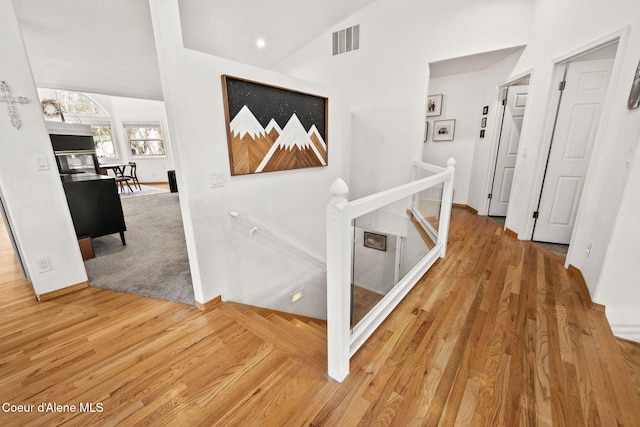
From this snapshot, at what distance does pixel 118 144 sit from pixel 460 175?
1074cm

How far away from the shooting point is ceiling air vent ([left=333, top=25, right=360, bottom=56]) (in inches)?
174

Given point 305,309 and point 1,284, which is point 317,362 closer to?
point 305,309

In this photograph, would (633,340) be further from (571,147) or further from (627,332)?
(571,147)

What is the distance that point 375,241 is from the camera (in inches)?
77.8

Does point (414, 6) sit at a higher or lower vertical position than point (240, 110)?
higher

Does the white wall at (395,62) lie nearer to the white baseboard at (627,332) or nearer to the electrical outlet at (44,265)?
the white baseboard at (627,332)

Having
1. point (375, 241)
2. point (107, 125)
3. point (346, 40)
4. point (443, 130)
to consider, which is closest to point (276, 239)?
point (375, 241)

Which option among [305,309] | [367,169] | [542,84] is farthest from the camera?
[367,169]

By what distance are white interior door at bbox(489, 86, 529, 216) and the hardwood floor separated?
2345 millimetres

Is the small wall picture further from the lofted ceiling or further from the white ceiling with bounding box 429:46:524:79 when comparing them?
the lofted ceiling

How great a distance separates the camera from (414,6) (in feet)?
12.7

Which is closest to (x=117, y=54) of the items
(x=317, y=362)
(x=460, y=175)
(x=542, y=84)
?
(x=317, y=362)

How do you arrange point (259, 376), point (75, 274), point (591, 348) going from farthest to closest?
point (75, 274), point (591, 348), point (259, 376)

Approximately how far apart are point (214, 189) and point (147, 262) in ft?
5.58
